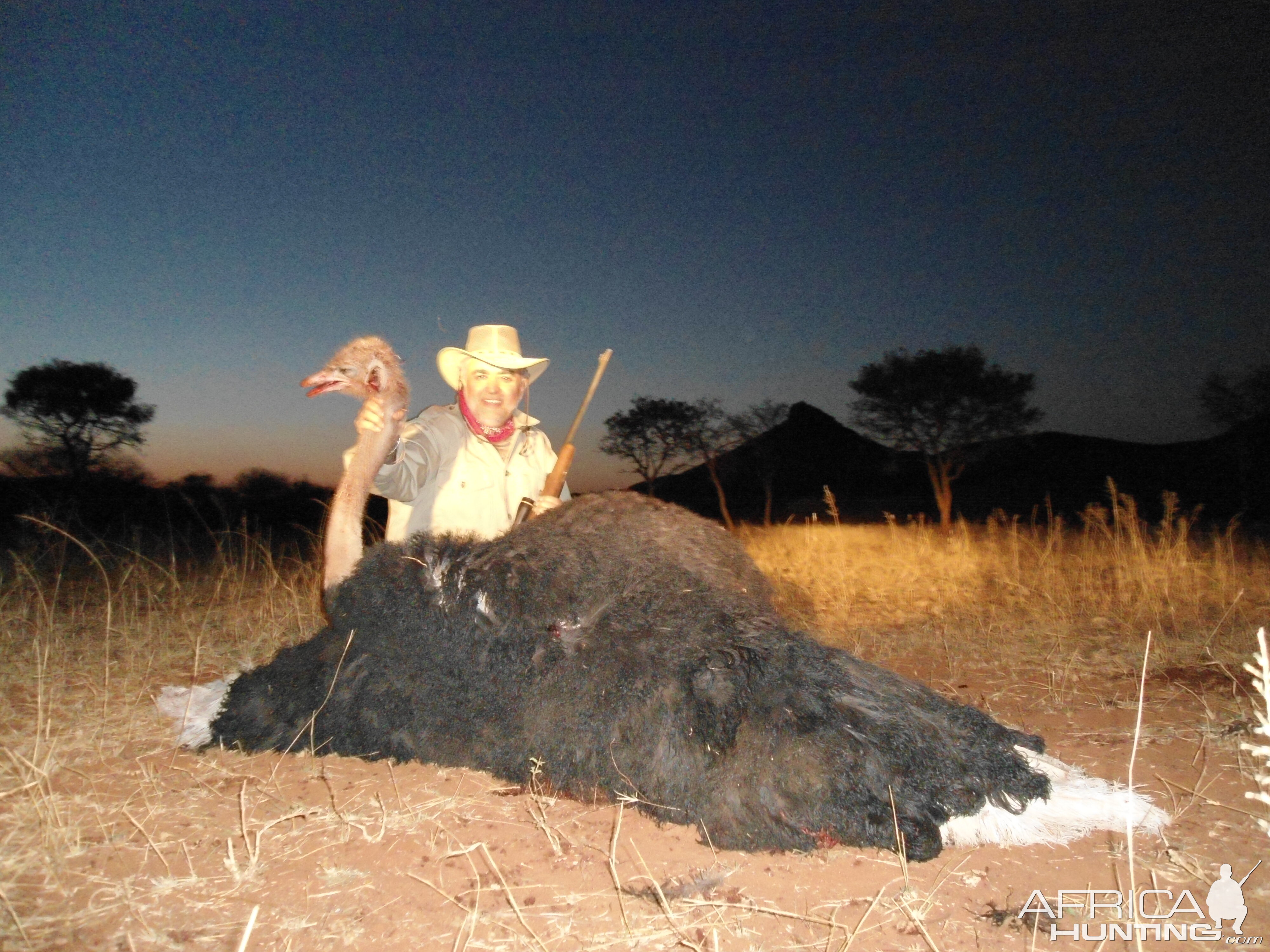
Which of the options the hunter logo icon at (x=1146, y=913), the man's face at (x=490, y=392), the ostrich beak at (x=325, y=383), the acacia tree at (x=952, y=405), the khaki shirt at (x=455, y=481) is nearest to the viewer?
the hunter logo icon at (x=1146, y=913)

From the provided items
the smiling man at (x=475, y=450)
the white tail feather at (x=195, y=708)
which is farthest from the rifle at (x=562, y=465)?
the white tail feather at (x=195, y=708)

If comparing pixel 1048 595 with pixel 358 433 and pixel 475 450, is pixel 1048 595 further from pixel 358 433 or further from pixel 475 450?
pixel 358 433

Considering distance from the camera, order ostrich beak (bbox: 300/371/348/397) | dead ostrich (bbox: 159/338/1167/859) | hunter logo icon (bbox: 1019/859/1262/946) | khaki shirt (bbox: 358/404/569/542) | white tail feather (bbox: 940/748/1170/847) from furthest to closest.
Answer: khaki shirt (bbox: 358/404/569/542) < ostrich beak (bbox: 300/371/348/397) < white tail feather (bbox: 940/748/1170/847) < dead ostrich (bbox: 159/338/1167/859) < hunter logo icon (bbox: 1019/859/1262/946)

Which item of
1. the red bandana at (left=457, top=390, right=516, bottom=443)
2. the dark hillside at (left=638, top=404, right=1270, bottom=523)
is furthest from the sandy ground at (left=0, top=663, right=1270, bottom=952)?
the dark hillside at (left=638, top=404, right=1270, bottom=523)

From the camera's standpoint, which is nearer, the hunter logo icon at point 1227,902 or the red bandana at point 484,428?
the hunter logo icon at point 1227,902

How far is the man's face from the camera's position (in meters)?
4.34

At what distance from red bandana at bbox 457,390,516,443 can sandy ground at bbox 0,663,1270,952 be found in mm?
1952

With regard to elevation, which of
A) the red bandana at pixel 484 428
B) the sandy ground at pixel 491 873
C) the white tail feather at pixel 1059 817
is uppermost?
the red bandana at pixel 484 428

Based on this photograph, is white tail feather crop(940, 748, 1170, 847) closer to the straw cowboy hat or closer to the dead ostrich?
the dead ostrich

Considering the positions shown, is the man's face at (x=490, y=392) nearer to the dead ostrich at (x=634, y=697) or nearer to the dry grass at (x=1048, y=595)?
the dead ostrich at (x=634, y=697)

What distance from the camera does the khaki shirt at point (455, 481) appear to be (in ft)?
13.6

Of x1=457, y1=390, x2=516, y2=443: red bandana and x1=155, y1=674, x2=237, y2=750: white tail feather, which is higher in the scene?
x1=457, y1=390, x2=516, y2=443: red bandana

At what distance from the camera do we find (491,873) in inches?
89.2

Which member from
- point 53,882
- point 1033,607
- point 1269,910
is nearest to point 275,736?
point 53,882
